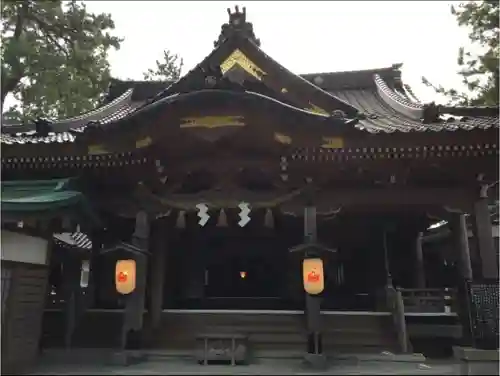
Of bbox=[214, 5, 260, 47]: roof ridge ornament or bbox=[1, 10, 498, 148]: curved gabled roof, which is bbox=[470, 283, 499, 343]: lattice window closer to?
bbox=[1, 10, 498, 148]: curved gabled roof

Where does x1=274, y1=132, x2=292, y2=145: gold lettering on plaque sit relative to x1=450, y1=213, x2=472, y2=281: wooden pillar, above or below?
above

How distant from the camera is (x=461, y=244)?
9.10 meters

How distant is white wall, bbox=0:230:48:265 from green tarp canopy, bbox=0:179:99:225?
0.37 metres

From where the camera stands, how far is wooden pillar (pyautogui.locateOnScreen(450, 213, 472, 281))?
8828mm

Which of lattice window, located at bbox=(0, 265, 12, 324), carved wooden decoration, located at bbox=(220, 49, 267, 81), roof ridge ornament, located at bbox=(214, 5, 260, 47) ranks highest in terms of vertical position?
roof ridge ornament, located at bbox=(214, 5, 260, 47)

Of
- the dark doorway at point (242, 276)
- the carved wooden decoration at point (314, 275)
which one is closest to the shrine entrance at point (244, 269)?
the dark doorway at point (242, 276)

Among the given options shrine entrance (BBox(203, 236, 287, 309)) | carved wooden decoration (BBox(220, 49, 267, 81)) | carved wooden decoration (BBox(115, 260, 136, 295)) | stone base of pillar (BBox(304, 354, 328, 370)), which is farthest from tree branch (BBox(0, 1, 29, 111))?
stone base of pillar (BBox(304, 354, 328, 370))

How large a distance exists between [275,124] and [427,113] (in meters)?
3.43

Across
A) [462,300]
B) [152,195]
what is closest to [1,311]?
[152,195]

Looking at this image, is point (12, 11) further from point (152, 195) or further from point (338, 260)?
point (338, 260)

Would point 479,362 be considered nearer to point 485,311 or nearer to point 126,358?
point 485,311

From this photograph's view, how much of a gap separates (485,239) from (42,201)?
26.8 feet

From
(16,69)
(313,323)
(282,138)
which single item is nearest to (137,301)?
(313,323)

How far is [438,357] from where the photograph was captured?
884cm
